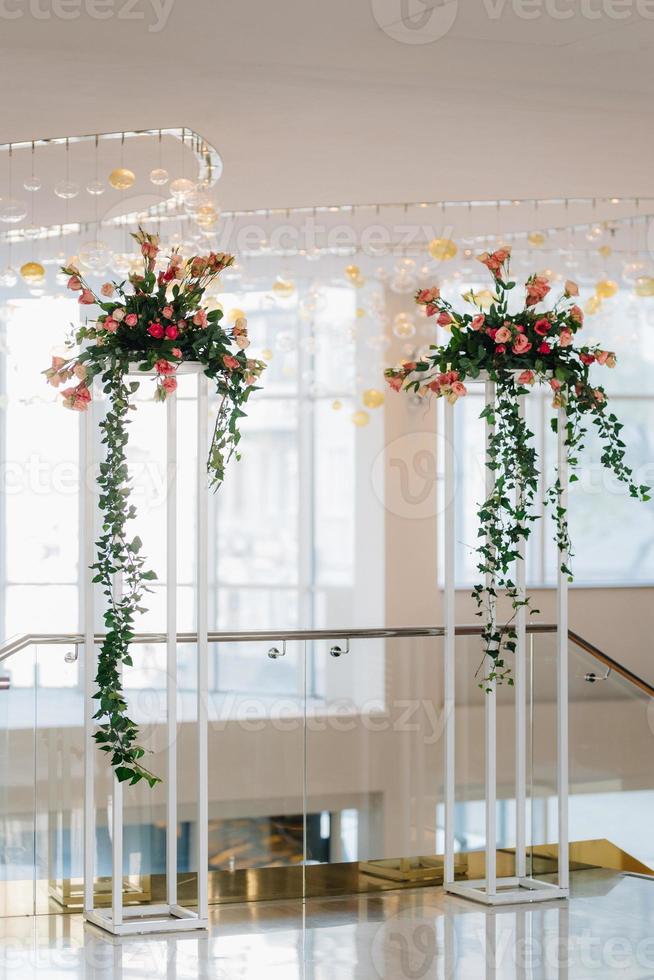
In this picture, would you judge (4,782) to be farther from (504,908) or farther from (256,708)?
(504,908)

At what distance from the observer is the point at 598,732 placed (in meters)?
7.14

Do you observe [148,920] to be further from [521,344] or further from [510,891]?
[521,344]

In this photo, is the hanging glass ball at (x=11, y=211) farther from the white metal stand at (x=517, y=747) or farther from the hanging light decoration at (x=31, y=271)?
the white metal stand at (x=517, y=747)

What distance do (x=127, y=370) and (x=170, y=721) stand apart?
1.43 meters

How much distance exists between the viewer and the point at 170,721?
4926 mm

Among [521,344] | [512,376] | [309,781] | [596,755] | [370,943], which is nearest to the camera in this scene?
[370,943]

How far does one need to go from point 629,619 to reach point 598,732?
416 centimetres

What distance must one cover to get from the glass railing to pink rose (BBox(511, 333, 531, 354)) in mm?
1504

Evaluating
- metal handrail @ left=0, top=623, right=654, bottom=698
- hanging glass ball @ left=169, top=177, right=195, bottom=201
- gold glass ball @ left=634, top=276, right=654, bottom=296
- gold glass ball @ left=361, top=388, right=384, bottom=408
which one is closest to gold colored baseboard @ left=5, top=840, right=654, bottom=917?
metal handrail @ left=0, top=623, right=654, bottom=698

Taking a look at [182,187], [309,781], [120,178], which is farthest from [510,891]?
[120,178]

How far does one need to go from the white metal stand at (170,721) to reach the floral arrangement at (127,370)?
0.11 meters

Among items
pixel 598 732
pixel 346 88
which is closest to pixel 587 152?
pixel 346 88

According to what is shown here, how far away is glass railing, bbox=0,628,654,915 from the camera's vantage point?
5.40m

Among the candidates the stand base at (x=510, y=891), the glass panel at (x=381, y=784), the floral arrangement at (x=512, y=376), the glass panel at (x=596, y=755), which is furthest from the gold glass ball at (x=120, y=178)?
the stand base at (x=510, y=891)
